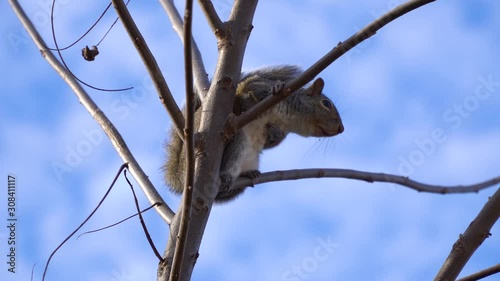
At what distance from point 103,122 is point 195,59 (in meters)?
0.70

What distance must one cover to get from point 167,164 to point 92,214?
86.3 inches

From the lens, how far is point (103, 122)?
3285 millimetres

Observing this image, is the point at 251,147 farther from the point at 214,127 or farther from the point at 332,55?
the point at 332,55

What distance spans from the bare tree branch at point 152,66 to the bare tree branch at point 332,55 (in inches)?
9.8

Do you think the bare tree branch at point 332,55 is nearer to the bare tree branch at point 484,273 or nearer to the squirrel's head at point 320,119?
the bare tree branch at point 484,273

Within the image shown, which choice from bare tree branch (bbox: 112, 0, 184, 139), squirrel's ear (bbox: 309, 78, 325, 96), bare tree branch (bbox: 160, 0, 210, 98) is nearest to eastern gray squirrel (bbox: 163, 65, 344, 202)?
squirrel's ear (bbox: 309, 78, 325, 96)

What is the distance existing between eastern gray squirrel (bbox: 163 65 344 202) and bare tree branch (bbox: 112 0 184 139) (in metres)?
1.27

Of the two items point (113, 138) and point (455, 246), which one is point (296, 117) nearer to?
point (113, 138)

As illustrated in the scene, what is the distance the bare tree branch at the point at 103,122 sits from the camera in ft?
9.77

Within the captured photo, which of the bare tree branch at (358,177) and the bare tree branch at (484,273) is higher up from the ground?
the bare tree branch at (358,177)

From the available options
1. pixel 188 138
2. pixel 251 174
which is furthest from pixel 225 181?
pixel 188 138

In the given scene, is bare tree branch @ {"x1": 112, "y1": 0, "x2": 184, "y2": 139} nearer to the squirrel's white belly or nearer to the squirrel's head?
the squirrel's white belly

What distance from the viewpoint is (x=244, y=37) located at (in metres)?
2.93

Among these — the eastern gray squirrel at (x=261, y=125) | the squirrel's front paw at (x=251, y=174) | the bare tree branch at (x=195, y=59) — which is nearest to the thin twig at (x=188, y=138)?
the bare tree branch at (x=195, y=59)
